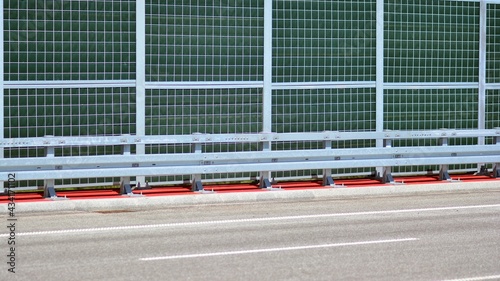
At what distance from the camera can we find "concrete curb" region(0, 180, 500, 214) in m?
14.6

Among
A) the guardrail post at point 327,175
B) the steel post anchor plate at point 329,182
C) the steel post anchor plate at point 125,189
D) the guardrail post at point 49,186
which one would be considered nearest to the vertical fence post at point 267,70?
the guardrail post at point 327,175

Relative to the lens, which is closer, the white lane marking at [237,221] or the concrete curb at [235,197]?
the white lane marking at [237,221]

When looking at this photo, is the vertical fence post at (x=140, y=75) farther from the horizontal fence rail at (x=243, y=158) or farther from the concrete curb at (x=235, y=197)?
the concrete curb at (x=235, y=197)

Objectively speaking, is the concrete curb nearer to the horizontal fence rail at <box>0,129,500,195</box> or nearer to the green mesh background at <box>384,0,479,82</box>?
the horizontal fence rail at <box>0,129,500,195</box>

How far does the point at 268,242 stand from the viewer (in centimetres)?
1221

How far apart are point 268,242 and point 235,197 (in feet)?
12.1

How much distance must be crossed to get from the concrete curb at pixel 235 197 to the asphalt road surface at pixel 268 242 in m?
0.26

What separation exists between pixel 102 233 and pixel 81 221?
106 cm

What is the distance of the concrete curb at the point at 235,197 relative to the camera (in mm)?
14633

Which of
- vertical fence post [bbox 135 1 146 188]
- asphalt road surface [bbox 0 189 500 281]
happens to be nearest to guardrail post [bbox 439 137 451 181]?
asphalt road surface [bbox 0 189 500 281]

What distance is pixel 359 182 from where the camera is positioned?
17719 millimetres

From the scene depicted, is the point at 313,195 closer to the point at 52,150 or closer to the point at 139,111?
the point at 139,111

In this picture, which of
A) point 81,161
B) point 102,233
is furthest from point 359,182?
point 102,233

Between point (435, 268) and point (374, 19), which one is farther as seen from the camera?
point (374, 19)
